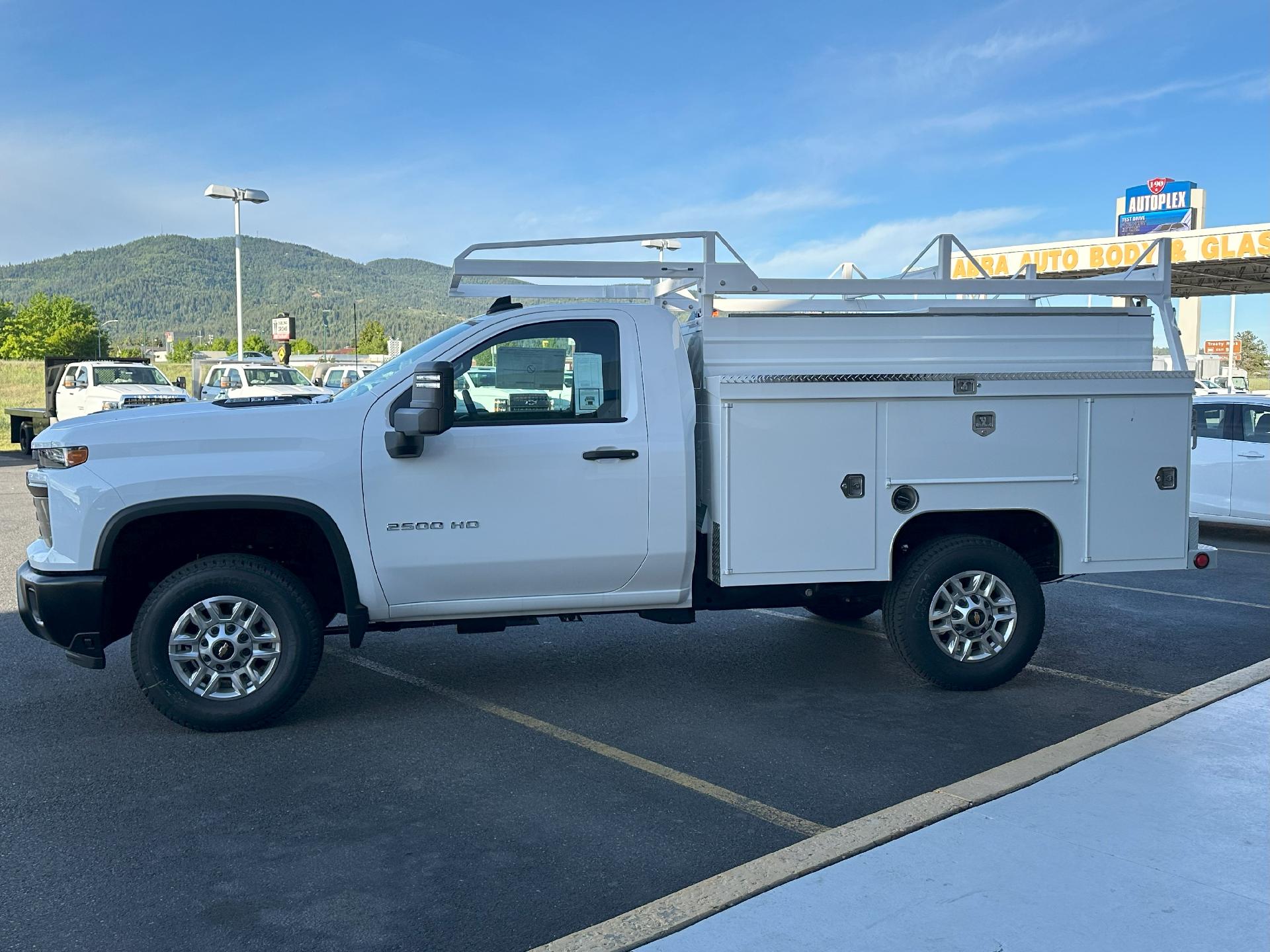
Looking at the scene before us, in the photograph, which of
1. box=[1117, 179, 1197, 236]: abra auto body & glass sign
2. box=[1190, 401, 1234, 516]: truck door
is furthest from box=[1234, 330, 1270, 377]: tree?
box=[1190, 401, 1234, 516]: truck door

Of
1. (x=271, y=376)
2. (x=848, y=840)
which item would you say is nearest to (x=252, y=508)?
(x=848, y=840)

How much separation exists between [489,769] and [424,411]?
168 cm

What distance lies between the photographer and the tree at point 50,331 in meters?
131

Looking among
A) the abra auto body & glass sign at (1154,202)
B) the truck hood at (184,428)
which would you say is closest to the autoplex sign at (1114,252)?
the truck hood at (184,428)

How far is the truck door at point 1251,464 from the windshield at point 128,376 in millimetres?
21933

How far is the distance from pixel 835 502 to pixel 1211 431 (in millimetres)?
7649

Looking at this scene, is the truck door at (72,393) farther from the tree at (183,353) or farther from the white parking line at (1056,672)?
the tree at (183,353)

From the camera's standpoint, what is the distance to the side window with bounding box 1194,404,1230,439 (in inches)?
471

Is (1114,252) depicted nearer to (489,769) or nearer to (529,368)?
(529,368)

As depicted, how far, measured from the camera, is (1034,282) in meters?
6.87

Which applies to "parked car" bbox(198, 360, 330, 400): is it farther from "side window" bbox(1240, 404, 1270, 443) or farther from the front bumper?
the front bumper

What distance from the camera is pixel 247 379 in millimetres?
29750

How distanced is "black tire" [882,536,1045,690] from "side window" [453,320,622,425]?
1844 mm

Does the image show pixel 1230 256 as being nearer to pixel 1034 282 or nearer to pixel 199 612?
pixel 1034 282
